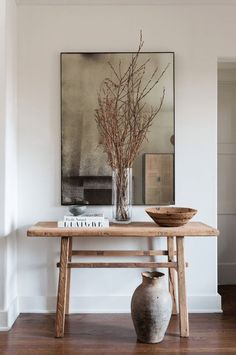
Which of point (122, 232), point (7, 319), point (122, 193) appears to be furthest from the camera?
point (122, 193)

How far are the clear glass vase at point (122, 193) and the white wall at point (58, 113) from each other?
0.27 metres

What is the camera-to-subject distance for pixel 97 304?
3.19 metres

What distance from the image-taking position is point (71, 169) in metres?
3.19

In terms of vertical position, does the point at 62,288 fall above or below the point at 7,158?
below

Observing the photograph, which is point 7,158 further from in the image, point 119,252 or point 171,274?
point 171,274

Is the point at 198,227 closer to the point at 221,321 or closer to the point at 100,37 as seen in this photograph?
the point at 221,321

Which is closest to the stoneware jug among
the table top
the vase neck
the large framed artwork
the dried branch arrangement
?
the vase neck

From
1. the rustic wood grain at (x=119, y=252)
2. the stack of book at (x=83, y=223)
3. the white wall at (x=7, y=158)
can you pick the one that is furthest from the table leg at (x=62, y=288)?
the white wall at (x=7, y=158)

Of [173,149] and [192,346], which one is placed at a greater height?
[173,149]

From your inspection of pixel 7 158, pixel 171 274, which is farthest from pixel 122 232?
pixel 7 158

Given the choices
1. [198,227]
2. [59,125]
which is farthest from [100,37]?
[198,227]

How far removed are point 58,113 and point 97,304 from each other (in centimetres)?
156

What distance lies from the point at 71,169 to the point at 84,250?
0.66 meters

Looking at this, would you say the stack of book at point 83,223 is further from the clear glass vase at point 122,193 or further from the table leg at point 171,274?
the table leg at point 171,274
